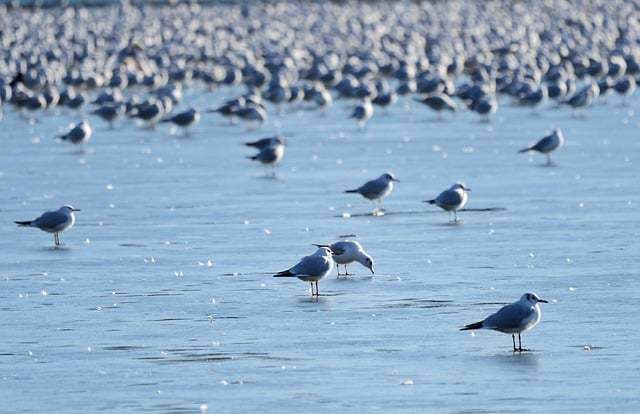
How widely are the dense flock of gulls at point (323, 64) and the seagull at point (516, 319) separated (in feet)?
0.03

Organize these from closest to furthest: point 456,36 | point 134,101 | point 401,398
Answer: point 401,398 → point 134,101 → point 456,36

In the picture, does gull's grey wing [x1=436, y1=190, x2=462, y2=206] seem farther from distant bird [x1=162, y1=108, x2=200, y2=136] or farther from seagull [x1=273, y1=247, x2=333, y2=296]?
distant bird [x1=162, y1=108, x2=200, y2=136]

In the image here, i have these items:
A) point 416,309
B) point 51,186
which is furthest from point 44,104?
point 416,309

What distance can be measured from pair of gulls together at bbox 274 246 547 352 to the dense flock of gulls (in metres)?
0.01

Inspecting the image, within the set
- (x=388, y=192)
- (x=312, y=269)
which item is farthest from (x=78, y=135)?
(x=312, y=269)

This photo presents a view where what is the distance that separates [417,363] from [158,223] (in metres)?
9.25

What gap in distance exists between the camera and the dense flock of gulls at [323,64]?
113ft

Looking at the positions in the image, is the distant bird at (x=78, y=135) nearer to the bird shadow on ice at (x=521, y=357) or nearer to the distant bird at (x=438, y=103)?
the distant bird at (x=438, y=103)

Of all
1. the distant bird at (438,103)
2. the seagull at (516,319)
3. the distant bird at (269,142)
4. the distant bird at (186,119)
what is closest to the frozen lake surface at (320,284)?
Result: the seagull at (516,319)

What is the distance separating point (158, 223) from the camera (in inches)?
830

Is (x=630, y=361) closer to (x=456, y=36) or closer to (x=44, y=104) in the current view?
(x=44, y=104)

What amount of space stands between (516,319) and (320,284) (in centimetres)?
392

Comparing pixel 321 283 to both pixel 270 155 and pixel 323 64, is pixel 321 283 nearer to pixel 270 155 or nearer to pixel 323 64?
pixel 270 155

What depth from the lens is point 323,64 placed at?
52969mm
